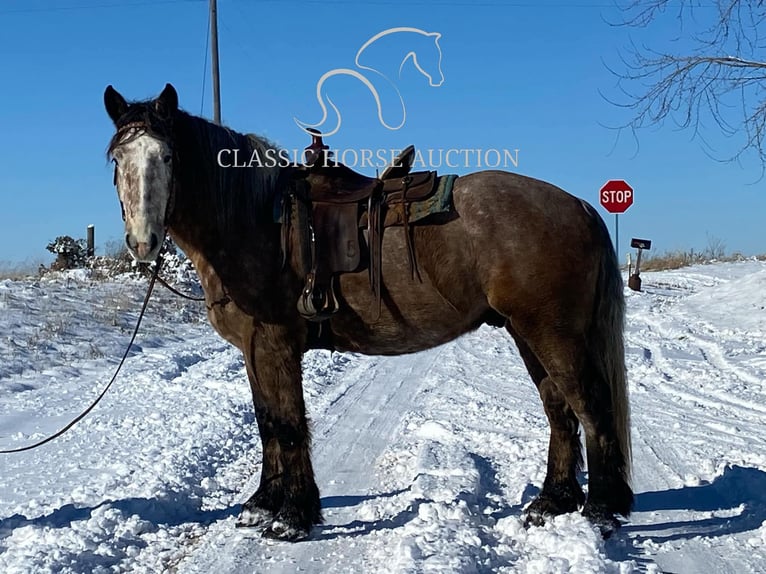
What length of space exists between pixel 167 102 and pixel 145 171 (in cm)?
48

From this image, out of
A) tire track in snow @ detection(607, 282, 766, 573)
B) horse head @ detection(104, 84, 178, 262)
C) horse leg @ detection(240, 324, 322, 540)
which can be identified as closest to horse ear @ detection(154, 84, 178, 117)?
horse head @ detection(104, 84, 178, 262)

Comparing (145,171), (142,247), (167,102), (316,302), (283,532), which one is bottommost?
(283,532)

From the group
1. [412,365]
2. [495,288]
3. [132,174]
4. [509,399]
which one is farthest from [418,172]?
[412,365]

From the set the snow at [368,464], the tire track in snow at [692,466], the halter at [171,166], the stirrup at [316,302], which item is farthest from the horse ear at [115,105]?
the tire track in snow at [692,466]

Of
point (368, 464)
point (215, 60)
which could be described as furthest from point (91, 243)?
point (368, 464)

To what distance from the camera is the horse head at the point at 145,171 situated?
10.4 ft

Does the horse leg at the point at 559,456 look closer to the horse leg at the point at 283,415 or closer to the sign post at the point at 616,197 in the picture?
the horse leg at the point at 283,415

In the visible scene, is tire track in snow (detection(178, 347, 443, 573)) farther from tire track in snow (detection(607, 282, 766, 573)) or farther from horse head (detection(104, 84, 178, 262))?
horse head (detection(104, 84, 178, 262))

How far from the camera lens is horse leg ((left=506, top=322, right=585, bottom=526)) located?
3734mm

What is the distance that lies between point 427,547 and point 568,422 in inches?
50.4

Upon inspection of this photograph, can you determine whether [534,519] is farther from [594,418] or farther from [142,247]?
[142,247]

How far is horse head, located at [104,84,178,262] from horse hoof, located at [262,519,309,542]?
155cm

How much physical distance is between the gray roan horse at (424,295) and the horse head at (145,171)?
3 centimetres

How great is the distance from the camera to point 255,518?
3656mm
